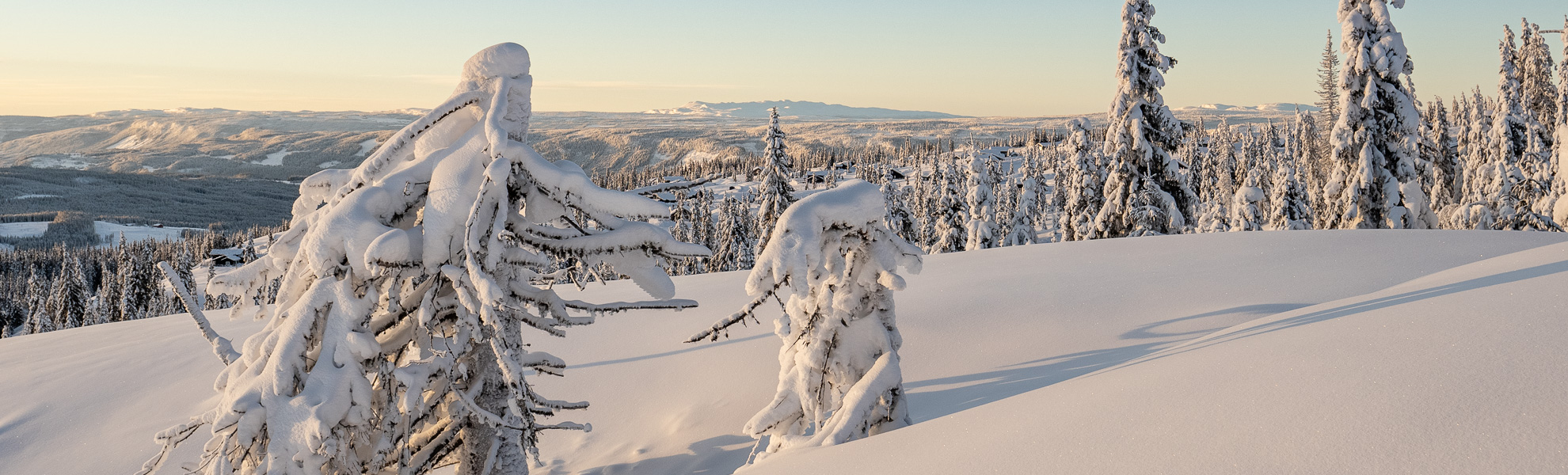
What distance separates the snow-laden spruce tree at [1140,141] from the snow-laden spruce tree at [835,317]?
20600 millimetres

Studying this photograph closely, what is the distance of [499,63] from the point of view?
664cm

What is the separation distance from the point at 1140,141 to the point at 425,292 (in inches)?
925

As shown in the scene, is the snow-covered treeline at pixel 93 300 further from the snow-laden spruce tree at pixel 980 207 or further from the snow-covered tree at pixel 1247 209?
the snow-covered tree at pixel 1247 209

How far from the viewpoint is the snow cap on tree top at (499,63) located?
6652 millimetres

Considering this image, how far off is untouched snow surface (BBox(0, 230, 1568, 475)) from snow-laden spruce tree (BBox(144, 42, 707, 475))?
6.53 feet

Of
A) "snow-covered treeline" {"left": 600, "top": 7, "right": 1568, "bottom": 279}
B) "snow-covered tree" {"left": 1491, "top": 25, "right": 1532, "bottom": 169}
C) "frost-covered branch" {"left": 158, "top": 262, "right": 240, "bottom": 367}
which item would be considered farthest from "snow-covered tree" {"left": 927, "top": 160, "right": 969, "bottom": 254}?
"frost-covered branch" {"left": 158, "top": 262, "right": 240, "bottom": 367}

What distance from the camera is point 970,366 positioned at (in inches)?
374

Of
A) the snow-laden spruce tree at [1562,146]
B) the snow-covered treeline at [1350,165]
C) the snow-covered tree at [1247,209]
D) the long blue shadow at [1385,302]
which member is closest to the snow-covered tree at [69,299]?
the snow-covered treeline at [1350,165]

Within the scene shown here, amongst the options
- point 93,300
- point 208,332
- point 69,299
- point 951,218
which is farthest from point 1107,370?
point 69,299

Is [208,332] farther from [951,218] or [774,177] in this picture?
[951,218]

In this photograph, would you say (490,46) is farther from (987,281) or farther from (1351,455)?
(987,281)

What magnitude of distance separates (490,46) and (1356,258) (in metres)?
13.3

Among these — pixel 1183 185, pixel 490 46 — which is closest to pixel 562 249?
pixel 490 46

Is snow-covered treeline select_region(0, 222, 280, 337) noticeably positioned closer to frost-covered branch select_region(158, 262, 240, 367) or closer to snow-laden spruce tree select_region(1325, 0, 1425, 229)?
frost-covered branch select_region(158, 262, 240, 367)
